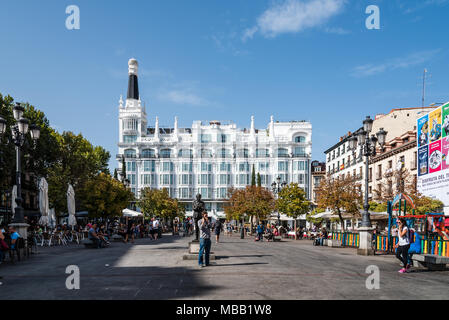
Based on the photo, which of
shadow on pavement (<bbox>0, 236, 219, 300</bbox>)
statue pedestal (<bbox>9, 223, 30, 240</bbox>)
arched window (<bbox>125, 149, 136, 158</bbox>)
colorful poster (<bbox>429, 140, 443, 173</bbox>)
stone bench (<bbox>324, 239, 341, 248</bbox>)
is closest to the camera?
shadow on pavement (<bbox>0, 236, 219, 300</bbox>)

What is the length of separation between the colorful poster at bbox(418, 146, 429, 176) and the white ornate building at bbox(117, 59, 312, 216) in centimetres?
4254

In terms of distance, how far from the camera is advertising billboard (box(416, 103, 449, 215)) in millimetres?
30781

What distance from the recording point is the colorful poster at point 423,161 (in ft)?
110

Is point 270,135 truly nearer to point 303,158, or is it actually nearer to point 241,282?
point 303,158

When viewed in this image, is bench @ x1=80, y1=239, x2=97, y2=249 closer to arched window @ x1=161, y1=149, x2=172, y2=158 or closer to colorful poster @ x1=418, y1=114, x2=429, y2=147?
colorful poster @ x1=418, y1=114, x2=429, y2=147

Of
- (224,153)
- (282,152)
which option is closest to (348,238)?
(282,152)

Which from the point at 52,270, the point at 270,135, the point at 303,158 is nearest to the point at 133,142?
the point at 270,135

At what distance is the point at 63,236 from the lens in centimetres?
2303

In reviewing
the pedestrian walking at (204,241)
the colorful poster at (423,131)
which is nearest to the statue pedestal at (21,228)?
the pedestrian walking at (204,241)

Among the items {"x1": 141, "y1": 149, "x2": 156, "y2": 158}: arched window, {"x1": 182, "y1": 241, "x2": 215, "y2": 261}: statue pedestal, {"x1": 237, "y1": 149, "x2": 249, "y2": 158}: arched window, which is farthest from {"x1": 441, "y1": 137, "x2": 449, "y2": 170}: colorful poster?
{"x1": 141, "y1": 149, "x2": 156, "y2": 158}: arched window

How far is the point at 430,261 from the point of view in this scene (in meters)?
11.8

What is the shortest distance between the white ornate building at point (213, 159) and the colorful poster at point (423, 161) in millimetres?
42541
